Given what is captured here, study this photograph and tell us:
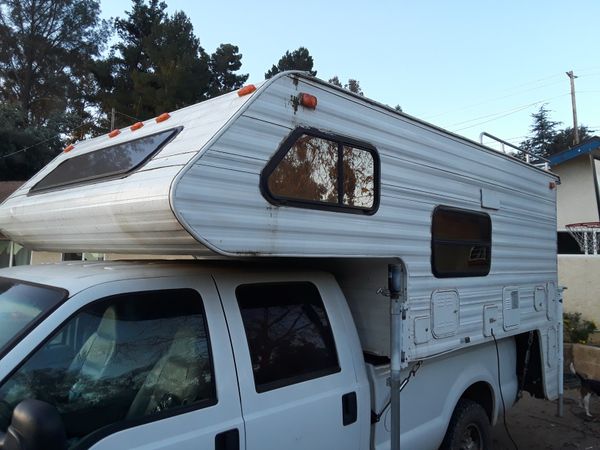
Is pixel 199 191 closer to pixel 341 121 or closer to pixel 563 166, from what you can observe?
pixel 341 121

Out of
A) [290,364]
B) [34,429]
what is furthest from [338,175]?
[34,429]

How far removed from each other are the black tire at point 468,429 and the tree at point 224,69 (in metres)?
23.7

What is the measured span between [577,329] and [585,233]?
396 cm

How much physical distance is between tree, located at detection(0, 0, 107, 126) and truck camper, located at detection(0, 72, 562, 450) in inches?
1291

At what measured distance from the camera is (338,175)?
279cm

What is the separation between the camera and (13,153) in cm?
2297

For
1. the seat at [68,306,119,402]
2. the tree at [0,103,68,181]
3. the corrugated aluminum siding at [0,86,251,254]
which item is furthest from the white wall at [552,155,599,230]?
the tree at [0,103,68,181]

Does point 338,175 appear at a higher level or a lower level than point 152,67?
lower

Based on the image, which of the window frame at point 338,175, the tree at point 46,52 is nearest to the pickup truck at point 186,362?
the window frame at point 338,175

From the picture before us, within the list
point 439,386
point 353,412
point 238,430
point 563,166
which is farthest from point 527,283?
point 563,166

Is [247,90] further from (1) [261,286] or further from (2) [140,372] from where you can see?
(2) [140,372]

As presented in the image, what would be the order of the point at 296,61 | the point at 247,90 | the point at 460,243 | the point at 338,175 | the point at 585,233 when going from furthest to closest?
the point at 296,61 → the point at 585,233 → the point at 460,243 → the point at 338,175 → the point at 247,90

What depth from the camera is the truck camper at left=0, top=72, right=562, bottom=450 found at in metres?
1.96

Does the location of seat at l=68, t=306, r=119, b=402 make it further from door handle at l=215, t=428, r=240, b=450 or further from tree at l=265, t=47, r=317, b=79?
tree at l=265, t=47, r=317, b=79
